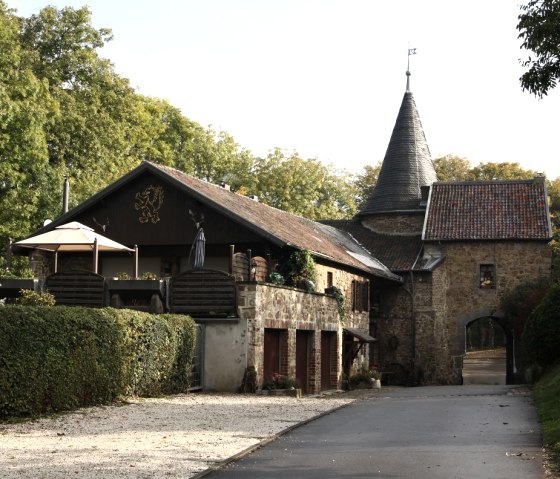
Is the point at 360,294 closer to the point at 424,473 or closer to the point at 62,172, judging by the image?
the point at 62,172

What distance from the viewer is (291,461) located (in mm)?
11375

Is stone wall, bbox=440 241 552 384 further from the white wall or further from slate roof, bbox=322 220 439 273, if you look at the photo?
the white wall

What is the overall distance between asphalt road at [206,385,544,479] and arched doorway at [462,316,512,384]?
22551mm

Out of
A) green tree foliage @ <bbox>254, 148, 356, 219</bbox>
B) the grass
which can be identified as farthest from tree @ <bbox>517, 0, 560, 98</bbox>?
green tree foliage @ <bbox>254, 148, 356, 219</bbox>

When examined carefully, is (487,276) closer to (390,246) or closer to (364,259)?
(390,246)

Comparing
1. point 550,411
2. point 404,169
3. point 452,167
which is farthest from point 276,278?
point 452,167

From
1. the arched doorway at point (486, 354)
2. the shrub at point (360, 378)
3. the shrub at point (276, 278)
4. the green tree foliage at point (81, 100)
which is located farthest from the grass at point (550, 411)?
the green tree foliage at point (81, 100)

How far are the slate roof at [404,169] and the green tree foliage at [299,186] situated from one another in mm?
13543

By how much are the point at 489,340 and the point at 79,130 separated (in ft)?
112

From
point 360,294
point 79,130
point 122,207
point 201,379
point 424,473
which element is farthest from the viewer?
point 79,130

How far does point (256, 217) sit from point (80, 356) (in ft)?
45.0

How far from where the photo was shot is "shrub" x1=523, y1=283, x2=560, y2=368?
26578 millimetres

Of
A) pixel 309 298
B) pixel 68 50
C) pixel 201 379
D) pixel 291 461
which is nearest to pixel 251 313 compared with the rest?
pixel 201 379

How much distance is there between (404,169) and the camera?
44.5m
